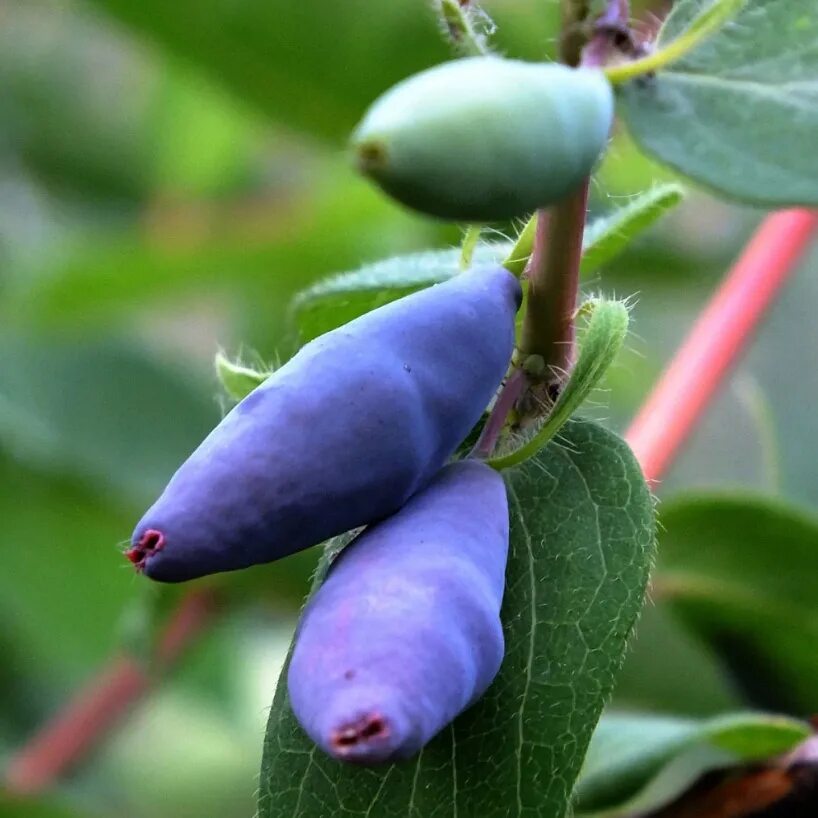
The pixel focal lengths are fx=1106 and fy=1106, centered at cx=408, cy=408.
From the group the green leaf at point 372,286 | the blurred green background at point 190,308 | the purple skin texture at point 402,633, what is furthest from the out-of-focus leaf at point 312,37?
the purple skin texture at point 402,633

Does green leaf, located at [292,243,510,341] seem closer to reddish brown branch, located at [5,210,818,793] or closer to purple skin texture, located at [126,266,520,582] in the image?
purple skin texture, located at [126,266,520,582]

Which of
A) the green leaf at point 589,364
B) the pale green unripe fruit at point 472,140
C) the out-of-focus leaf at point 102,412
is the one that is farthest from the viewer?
the out-of-focus leaf at point 102,412

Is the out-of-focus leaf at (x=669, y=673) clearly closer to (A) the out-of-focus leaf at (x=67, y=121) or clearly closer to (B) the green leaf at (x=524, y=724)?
(B) the green leaf at (x=524, y=724)

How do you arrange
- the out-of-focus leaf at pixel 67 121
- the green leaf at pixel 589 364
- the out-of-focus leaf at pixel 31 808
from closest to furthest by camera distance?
the green leaf at pixel 589 364
the out-of-focus leaf at pixel 31 808
the out-of-focus leaf at pixel 67 121

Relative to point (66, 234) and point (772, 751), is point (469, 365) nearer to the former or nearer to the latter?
point (772, 751)

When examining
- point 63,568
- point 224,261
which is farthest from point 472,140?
point 63,568

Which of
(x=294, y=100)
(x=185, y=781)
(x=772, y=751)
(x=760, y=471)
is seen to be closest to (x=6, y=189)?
(x=294, y=100)
